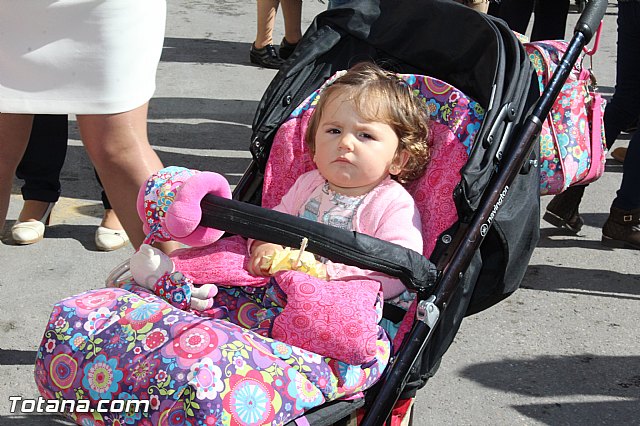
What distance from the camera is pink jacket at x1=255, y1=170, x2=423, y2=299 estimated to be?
2.71m

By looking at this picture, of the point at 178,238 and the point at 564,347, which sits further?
the point at 564,347

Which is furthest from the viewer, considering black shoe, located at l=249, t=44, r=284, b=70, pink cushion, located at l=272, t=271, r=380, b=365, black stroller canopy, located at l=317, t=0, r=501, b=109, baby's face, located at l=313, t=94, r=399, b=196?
black shoe, located at l=249, t=44, r=284, b=70

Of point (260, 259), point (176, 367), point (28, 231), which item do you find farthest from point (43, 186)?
point (176, 367)

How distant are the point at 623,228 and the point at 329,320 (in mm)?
2670

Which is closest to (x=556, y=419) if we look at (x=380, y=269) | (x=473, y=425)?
(x=473, y=425)

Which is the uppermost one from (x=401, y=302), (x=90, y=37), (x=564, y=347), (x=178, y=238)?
(x=90, y=37)

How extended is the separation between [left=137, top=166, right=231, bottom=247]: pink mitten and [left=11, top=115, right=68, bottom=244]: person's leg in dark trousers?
196 centimetres

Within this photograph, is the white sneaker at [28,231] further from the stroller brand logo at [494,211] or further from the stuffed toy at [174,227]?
the stroller brand logo at [494,211]

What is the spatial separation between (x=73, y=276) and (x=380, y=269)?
2192 mm

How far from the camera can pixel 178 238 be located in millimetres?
2594

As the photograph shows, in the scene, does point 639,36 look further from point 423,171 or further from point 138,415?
point 138,415

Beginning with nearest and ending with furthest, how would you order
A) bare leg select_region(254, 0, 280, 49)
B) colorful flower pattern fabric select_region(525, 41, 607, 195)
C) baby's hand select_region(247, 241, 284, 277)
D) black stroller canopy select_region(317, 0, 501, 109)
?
baby's hand select_region(247, 241, 284, 277) < black stroller canopy select_region(317, 0, 501, 109) < colorful flower pattern fabric select_region(525, 41, 607, 195) < bare leg select_region(254, 0, 280, 49)

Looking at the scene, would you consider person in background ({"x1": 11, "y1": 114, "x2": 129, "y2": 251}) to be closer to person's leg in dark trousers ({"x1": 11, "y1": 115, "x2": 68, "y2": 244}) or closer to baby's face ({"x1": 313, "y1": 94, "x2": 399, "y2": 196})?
person's leg in dark trousers ({"x1": 11, "y1": 115, "x2": 68, "y2": 244})

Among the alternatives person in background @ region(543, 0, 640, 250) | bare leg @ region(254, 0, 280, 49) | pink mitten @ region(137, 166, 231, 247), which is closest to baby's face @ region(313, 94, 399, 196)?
pink mitten @ region(137, 166, 231, 247)
